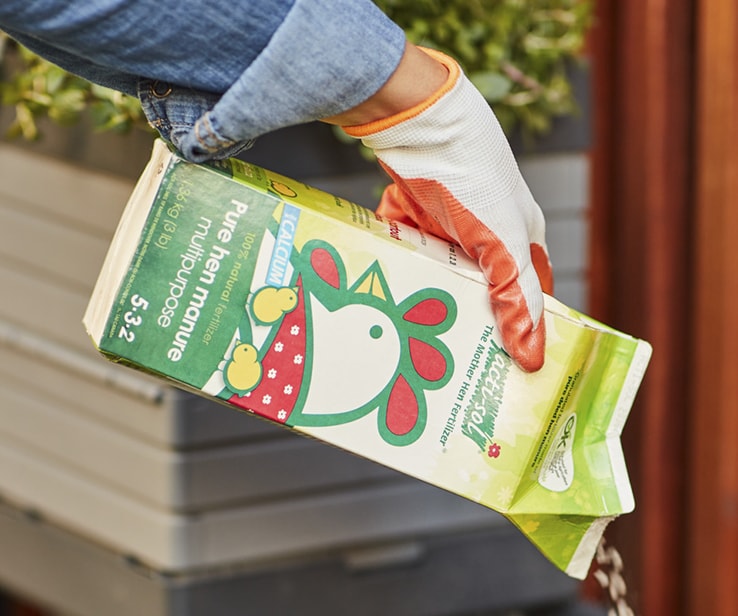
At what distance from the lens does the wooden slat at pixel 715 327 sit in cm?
176

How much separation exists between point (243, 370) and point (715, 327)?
3.58 feet

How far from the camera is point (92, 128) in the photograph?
154cm

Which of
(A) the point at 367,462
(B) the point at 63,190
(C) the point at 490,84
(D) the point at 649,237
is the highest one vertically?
(C) the point at 490,84

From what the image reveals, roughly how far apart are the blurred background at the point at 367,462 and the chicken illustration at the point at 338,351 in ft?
1.32

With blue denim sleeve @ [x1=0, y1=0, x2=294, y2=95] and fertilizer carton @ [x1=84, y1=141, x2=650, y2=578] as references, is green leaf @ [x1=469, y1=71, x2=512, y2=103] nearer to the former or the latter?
fertilizer carton @ [x1=84, y1=141, x2=650, y2=578]

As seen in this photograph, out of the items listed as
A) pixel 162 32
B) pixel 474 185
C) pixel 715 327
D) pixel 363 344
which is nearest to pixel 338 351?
pixel 363 344

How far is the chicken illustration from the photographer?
3.06ft

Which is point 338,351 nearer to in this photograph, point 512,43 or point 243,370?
point 243,370

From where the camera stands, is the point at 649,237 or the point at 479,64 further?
the point at 649,237

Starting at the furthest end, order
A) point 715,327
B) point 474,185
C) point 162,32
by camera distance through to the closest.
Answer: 1. point 715,327
2. point 474,185
3. point 162,32

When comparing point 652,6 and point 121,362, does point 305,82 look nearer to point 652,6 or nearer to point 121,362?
point 121,362

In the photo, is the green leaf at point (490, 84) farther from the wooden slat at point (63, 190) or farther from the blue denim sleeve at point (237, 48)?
the blue denim sleeve at point (237, 48)

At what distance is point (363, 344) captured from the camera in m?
0.96

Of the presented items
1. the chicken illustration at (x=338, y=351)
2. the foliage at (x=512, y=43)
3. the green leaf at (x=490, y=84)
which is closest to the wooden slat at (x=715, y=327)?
the foliage at (x=512, y=43)
